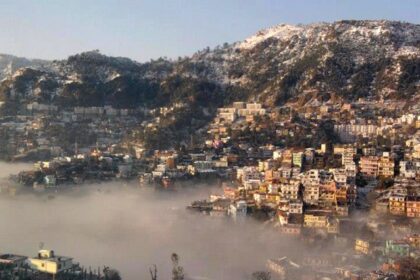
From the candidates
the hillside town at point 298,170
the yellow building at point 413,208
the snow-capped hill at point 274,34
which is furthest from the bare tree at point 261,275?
the snow-capped hill at point 274,34

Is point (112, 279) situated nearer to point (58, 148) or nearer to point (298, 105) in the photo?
point (58, 148)

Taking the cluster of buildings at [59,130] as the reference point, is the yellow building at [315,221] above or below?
below

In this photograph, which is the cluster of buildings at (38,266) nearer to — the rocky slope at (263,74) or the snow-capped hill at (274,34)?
the rocky slope at (263,74)

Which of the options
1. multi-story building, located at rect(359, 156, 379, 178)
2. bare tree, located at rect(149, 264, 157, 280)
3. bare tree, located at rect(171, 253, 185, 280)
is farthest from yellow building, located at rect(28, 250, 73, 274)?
multi-story building, located at rect(359, 156, 379, 178)

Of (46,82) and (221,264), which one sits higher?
(46,82)

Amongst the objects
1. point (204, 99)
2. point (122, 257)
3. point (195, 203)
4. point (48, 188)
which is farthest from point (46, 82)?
point (122, 257)

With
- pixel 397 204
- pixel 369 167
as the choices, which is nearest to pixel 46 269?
pixel 397 204

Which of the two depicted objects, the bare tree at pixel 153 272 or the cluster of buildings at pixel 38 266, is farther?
the bare tree at pixel 153 272
